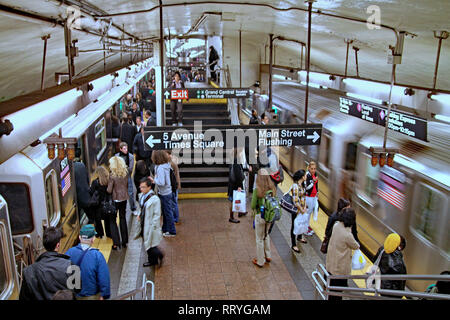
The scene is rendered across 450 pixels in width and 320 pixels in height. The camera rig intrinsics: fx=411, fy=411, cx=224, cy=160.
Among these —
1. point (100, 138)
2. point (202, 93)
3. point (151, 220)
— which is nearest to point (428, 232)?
point (151, 220)

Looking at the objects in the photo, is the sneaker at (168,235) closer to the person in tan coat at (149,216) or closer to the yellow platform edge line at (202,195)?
the person in tan coat at (149,216)

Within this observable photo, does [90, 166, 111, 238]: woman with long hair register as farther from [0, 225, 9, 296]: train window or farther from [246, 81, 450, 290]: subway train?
[246, 81, 450, 290]: subway train

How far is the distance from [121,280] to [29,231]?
1.59m

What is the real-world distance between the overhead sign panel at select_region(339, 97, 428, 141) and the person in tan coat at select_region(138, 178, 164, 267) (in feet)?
12.5

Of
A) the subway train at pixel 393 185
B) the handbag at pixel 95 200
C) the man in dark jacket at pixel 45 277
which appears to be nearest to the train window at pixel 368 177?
the subway train at pixel 393 185

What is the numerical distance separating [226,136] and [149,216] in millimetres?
1610

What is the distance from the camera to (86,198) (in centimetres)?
723

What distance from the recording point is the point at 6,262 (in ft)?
13.5

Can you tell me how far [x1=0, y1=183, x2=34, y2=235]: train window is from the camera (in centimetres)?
495

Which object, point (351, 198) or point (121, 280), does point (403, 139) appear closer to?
point (351, 198)

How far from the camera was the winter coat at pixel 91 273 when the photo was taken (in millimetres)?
3865

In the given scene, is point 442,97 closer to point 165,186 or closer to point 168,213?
point 165,186

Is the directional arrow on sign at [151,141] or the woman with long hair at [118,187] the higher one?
the directional arrow on sign at [151,141]

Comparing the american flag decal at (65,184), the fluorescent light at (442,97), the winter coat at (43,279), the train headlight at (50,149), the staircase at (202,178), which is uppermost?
the fluorescent light at (442,97)
